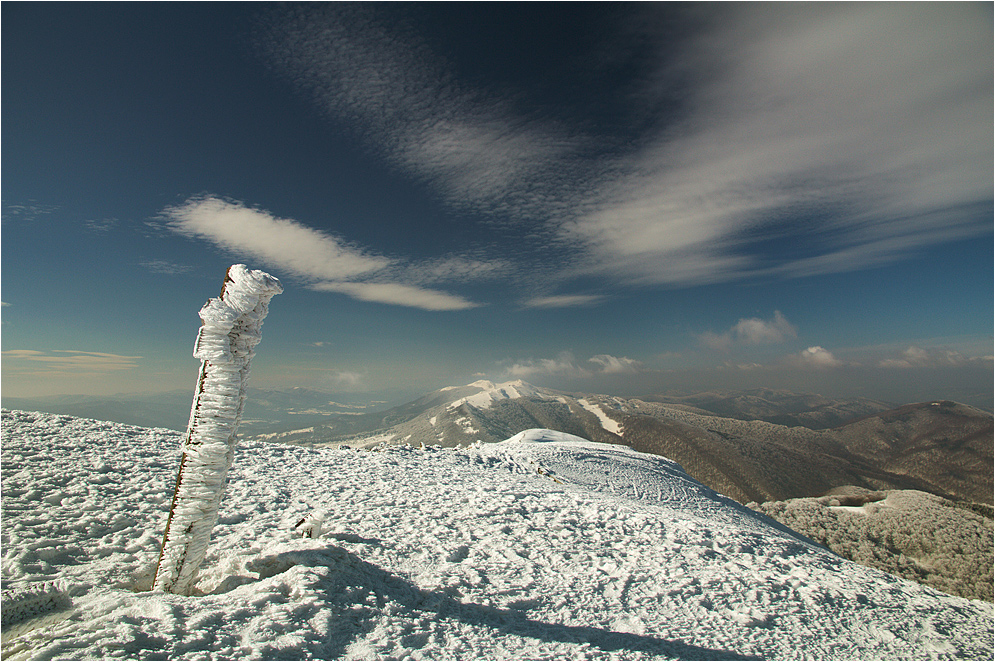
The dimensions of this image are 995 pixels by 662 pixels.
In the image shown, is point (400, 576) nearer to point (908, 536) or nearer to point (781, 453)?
point (908, 536)

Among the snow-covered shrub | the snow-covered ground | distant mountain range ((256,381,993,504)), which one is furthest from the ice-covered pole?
distant mountain range ((256,381,993,504))

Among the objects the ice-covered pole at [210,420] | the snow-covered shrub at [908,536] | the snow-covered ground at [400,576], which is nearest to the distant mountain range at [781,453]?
the snow-covered shrub at [908,536]

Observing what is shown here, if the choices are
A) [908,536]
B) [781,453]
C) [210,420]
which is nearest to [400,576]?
[210,420]

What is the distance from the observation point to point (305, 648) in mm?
4191

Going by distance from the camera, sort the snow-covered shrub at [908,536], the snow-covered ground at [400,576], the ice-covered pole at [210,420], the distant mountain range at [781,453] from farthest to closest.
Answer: the distant mountain range at [781,453] → the snow-covered shrub at [908,536] → the ice-covered pole at [210,420] → the snow-covered ground at [400,576]

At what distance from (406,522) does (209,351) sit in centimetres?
553

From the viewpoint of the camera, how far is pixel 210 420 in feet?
17.7

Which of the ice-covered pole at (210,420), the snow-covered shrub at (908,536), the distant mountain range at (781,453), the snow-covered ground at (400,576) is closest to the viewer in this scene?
the snow-covered ground at (400,576)

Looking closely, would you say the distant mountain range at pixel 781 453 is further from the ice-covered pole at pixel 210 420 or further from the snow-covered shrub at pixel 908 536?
the ice-covered pole at pixel 210 420

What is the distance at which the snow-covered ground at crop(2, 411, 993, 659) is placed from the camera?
14.7 ft

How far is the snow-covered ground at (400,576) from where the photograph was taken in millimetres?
4469

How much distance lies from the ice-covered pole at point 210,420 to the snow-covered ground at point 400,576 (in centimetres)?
60

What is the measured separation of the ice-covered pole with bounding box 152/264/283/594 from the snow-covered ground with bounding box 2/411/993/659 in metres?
0.60

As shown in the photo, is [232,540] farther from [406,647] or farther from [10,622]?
[406,647]
